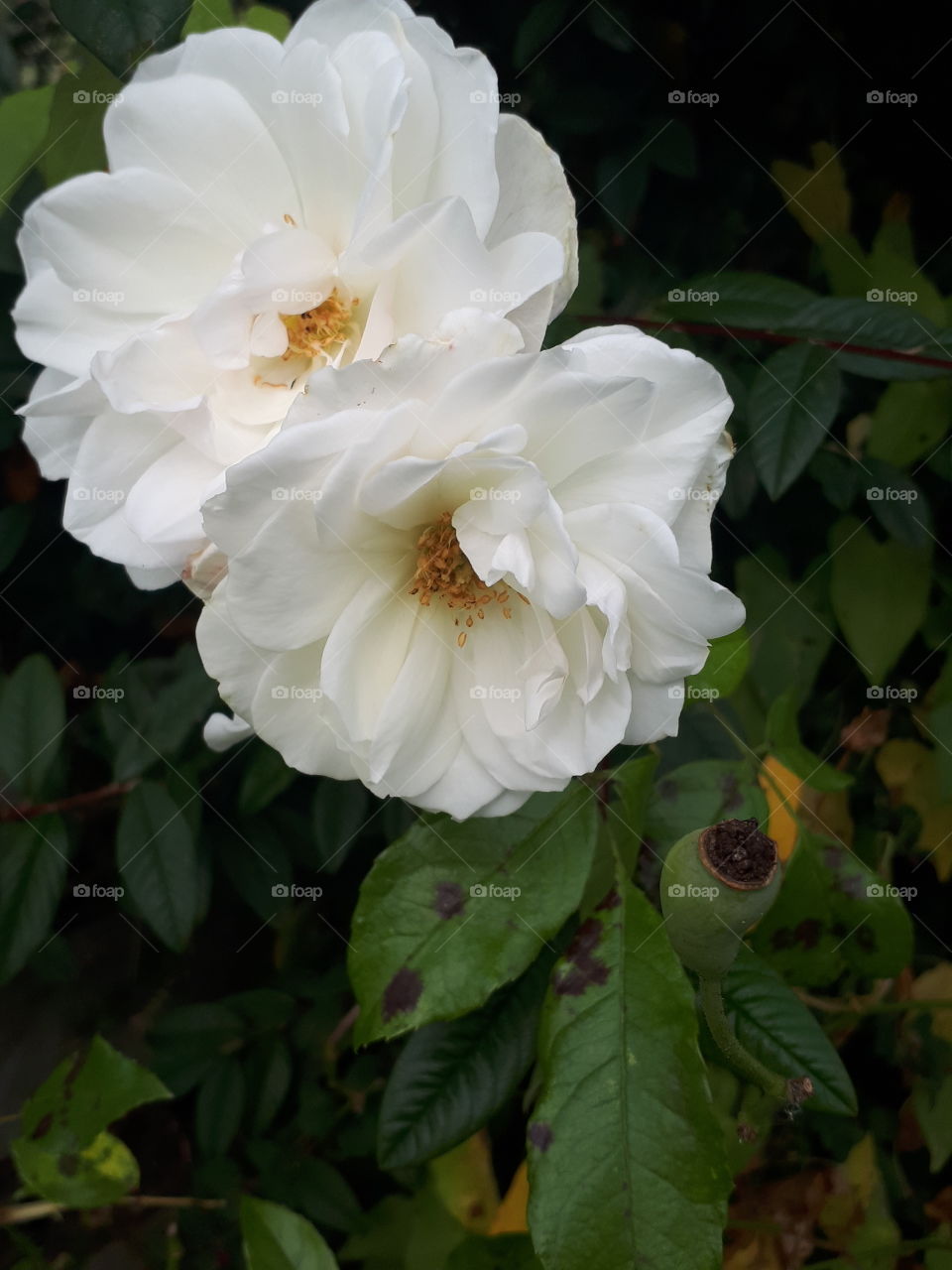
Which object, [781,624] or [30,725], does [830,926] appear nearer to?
[781,624]

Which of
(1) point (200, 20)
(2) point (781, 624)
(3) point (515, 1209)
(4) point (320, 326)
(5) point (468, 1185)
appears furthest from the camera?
(2) point (781, 624)

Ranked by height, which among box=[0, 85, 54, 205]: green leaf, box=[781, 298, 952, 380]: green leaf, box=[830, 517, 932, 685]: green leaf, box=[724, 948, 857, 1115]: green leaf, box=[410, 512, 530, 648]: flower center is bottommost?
box=[724, 948, 857, 1115]: green leaf

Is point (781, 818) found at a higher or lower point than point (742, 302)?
lower

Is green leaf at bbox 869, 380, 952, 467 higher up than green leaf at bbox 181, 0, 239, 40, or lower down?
Answer: lower down

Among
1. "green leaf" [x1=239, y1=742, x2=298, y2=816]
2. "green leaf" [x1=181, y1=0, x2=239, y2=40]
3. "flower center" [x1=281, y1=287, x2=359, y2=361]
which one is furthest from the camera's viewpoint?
"green leaf" [x1=239, y1=742, x2=298, y2=816]

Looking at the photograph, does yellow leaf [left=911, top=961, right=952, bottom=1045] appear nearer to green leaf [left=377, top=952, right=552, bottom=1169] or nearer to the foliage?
the foliage

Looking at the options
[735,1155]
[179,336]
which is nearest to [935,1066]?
[735,1155]

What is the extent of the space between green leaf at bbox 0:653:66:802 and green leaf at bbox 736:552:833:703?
3.13 ft

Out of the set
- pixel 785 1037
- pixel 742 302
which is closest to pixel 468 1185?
pixel 785 1037

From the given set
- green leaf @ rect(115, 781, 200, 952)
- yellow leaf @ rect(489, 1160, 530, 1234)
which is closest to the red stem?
green leaf @ rect(115, 781, 200, 952)

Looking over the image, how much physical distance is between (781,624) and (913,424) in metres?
0.35

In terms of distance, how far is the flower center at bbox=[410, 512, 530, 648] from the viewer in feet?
2.64

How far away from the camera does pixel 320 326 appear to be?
0.78 meters

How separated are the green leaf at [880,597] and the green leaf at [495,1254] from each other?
0.88 m
